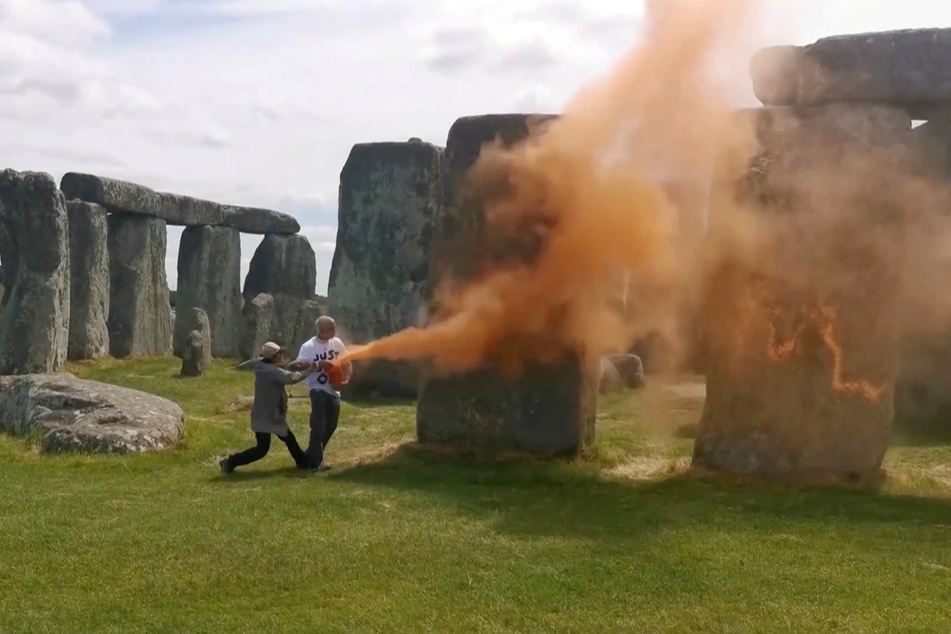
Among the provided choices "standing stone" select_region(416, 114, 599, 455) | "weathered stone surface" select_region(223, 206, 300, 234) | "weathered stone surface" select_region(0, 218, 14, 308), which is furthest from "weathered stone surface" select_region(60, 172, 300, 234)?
"standing stone" select_region(416, 114, 599, 455)

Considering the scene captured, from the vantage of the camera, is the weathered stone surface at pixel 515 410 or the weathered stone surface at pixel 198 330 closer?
the weathered stone surface at pixel 515 410

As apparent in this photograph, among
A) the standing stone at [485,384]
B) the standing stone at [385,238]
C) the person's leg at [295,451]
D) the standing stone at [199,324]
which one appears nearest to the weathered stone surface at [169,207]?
the standing stone at [199,324]

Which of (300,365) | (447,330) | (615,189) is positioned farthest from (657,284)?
(300,365)

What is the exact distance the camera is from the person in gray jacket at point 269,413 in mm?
10438

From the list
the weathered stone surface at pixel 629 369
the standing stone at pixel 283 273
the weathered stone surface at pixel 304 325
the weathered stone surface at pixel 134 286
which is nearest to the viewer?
the weathered stone surface at pixel 629 369

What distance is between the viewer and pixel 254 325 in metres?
26.2

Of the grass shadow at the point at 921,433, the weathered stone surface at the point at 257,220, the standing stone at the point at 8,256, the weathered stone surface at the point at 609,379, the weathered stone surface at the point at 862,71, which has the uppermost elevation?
the weathered stone surface at the point at 862,71

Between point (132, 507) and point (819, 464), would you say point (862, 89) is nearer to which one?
point (819, 464)

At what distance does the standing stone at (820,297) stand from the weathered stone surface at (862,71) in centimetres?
111

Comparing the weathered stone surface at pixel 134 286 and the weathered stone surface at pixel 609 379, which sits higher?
the weathered stone surface at pixel 134 286

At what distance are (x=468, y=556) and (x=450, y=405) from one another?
157 inches

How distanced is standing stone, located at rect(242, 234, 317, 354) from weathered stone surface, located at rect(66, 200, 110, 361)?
6073mm

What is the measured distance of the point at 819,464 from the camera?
10.0 meters

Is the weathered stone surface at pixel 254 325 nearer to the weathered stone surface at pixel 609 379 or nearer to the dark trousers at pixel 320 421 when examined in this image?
the weathered stone surface at pixel 609 379
